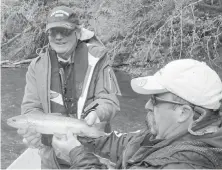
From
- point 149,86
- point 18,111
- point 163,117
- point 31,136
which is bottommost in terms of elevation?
point 18,111

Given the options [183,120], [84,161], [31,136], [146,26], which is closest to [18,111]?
[146,26]

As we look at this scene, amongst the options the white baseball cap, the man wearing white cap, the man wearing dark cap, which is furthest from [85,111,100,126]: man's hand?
the white baseball cap

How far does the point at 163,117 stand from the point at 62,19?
182 cm

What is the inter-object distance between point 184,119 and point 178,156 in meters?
0.23

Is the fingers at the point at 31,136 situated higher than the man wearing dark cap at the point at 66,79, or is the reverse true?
the man wearing dark cap at the point at 66,79

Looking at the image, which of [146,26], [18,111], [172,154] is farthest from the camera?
[146,26]

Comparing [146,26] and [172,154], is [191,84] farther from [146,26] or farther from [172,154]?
[146,26]

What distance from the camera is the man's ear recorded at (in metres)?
2.04

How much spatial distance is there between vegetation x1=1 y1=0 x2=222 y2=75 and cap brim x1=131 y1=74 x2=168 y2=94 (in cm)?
587

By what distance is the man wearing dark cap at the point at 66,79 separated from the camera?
3545 mm

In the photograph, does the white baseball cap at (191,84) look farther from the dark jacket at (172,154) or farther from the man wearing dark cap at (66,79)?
the man wearing dark cap at (66,79)

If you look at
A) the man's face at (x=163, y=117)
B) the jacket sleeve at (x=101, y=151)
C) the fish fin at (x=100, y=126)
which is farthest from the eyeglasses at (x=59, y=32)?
the man's face at (x=163, y=117)

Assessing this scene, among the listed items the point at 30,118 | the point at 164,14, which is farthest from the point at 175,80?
the point at 164,14

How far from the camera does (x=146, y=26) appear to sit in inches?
409
